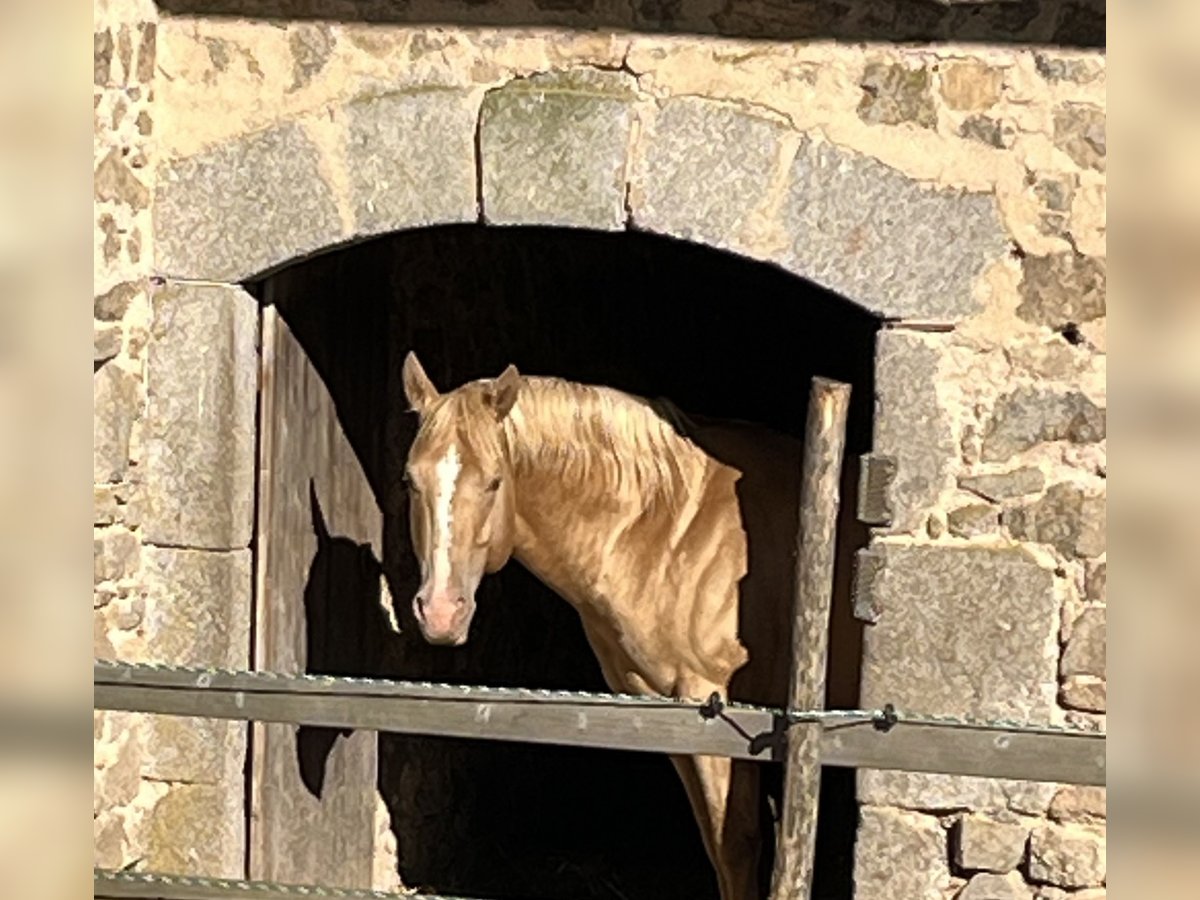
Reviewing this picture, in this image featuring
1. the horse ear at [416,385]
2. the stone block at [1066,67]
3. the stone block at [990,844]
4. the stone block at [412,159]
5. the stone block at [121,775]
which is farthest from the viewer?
the horse ear at [416,385]

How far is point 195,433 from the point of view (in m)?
4.64

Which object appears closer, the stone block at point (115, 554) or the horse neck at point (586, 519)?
the stone block at point (115, 554)

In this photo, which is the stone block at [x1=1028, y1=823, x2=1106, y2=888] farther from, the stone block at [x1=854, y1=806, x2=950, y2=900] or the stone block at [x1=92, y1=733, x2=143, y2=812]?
the stone block at [x1=92, y1=733, x2=143, y2=812]

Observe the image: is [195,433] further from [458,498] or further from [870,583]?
[870,583]

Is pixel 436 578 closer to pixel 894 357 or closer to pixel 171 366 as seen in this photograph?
pixel 171 366

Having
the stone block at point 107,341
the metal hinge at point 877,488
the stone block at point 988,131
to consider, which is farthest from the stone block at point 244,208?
the stone block at point 988,131

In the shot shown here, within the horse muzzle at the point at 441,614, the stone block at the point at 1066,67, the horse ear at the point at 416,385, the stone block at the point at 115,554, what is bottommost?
the horse muzzle at the point at 441,614

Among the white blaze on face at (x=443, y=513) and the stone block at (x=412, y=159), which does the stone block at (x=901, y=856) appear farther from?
the stone block at (x=412, y=159)

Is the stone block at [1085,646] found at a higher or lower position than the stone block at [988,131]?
lower

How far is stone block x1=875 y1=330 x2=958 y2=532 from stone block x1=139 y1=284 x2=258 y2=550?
1.68 meters

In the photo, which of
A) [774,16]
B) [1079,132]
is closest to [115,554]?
[774,16]

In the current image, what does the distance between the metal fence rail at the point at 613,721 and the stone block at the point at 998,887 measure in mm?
668

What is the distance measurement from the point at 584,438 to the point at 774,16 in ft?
3.94

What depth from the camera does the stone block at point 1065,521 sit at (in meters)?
4.18
